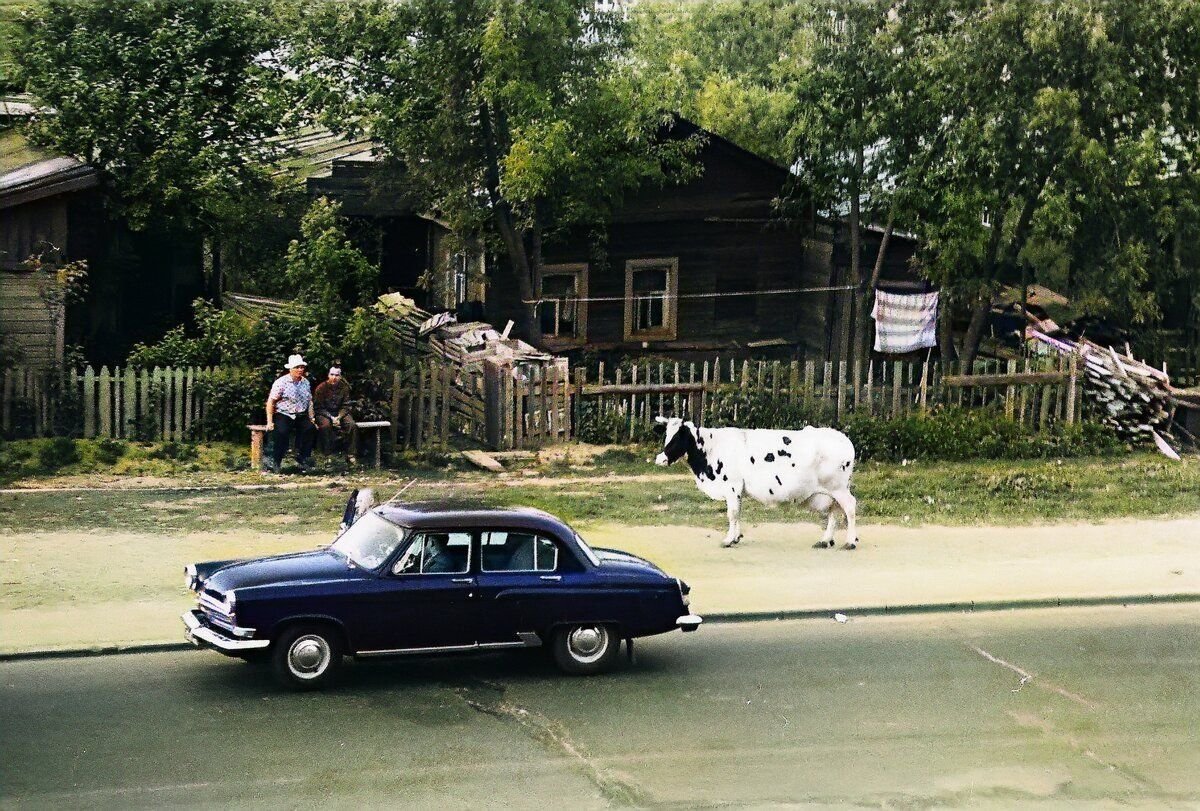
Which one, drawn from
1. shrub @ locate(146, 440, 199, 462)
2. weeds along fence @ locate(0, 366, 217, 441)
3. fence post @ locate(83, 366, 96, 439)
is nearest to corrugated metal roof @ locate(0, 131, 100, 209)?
weeds along fence @ locate(0, 366, 217, 441)

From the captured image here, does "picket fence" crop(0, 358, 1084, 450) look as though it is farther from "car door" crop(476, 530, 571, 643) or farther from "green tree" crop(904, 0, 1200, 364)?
"car door" crop(476, 530, 571, 643)

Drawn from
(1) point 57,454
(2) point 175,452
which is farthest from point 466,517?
(1) point 57,454

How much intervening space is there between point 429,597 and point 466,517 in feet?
2.54

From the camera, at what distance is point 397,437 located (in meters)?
19.6

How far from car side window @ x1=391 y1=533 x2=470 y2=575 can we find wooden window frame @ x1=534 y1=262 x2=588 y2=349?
38.8ft

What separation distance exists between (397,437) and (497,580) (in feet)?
24.0

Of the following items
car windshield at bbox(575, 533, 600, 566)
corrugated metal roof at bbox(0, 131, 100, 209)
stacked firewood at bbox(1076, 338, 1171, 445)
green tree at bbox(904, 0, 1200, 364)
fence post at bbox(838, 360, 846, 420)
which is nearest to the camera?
car windshield at bbox(575, 533, 600, 566)

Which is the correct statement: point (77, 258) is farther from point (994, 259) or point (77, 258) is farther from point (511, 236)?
point (994, 259)

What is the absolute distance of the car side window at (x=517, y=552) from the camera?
12.6 metres

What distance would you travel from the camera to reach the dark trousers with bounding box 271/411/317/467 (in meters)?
18.8

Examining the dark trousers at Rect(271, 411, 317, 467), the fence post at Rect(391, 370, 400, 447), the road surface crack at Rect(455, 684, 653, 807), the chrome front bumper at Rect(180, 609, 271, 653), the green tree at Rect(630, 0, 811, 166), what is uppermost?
the green tree at Rect(630, 0, 811, 166)

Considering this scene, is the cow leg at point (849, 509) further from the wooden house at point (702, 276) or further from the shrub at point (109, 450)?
the shrub at point (109, 450)

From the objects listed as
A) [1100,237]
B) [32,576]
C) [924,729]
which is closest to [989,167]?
[1100,237]

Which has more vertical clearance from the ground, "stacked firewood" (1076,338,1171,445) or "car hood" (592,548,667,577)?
"stacked firewood" (1076,338,1171,445)
